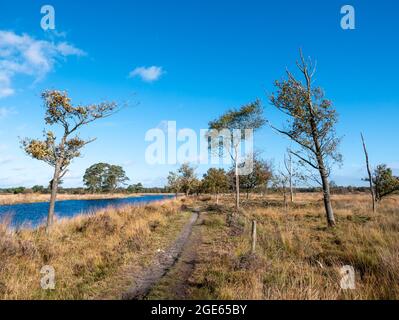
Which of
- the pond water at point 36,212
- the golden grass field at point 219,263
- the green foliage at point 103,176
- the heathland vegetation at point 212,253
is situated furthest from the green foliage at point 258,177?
the green foliage at point 103,176

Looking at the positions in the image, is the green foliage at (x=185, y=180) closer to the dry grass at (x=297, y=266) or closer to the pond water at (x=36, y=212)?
the pond water at (x=36, y=212)

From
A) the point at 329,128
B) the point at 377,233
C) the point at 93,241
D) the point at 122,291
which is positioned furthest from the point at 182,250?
the point at 329,128

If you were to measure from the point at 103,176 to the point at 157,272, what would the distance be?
13732 cm

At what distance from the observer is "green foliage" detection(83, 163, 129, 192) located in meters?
134

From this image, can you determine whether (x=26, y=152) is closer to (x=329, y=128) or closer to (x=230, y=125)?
(x=329, y=128)

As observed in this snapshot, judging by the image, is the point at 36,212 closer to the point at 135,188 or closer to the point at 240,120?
the point at 240,120

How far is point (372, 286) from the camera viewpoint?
6426 millimetres

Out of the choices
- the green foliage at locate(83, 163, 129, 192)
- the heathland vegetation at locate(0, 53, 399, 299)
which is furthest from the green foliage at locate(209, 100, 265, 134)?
the green foliage at locate(83, 163, 129, 192)

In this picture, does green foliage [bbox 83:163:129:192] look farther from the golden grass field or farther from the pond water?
the golden grass field

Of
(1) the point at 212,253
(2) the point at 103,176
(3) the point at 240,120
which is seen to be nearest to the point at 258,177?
(3) the point at 240,120

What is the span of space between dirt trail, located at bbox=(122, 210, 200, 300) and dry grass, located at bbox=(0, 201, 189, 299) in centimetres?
43

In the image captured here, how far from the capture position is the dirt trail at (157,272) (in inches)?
267

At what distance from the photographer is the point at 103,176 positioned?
5448 inches

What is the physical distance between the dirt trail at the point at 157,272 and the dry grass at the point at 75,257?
0.43 m
